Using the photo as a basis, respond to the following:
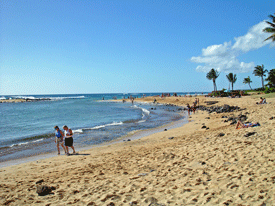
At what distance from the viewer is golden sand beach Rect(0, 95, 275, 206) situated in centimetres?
470

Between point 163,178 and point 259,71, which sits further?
point 259,71

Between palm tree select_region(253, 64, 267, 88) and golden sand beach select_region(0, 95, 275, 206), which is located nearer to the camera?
golden sand beach select_region(0, 95, 275, 206)

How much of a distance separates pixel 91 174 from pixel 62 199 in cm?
203

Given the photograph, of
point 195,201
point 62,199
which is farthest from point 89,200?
point 195,201

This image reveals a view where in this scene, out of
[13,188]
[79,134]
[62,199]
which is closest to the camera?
[62,199]

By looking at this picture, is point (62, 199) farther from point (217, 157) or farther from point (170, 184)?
point (217, 157)

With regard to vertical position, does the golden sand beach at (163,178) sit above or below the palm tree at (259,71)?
below

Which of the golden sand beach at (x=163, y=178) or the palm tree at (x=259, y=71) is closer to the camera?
the golden sand beach at (x=163, y=178)

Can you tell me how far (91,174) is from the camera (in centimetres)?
720

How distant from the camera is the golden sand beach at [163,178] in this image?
4699mm

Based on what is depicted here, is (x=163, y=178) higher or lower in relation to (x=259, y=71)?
lower

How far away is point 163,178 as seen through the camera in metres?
6.11

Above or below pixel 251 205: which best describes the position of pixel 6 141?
below

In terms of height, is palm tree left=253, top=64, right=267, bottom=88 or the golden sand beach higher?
palm tree left=253, top=64, right=267, bottom=88
